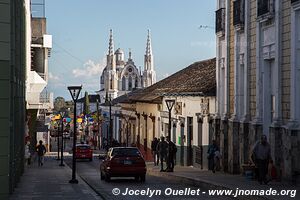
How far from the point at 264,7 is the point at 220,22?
7.06 meters

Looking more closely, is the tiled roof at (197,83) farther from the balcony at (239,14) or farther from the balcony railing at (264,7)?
the balcony railing at (264,7)

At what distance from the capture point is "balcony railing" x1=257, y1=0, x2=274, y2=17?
23.1 metres

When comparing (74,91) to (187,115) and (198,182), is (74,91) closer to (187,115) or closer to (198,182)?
(198,182)

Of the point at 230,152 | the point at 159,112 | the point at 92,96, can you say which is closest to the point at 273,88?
the point at 230,152

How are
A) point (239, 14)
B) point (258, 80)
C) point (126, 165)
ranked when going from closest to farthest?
point (258, 80) < point (126, 165) < point (239, 14)

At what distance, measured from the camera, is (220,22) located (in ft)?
101

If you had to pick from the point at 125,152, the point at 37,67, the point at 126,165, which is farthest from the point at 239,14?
the point at 37,67

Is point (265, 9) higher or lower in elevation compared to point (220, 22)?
lower

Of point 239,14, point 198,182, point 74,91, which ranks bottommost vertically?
point 198,182

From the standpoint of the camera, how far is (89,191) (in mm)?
21328

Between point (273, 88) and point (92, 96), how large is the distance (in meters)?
177

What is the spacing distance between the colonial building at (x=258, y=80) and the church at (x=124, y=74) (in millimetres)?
140135

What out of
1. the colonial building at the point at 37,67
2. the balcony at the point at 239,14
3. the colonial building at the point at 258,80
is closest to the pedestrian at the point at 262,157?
the colonial building at the point at 258,80

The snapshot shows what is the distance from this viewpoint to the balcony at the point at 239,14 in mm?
26953
